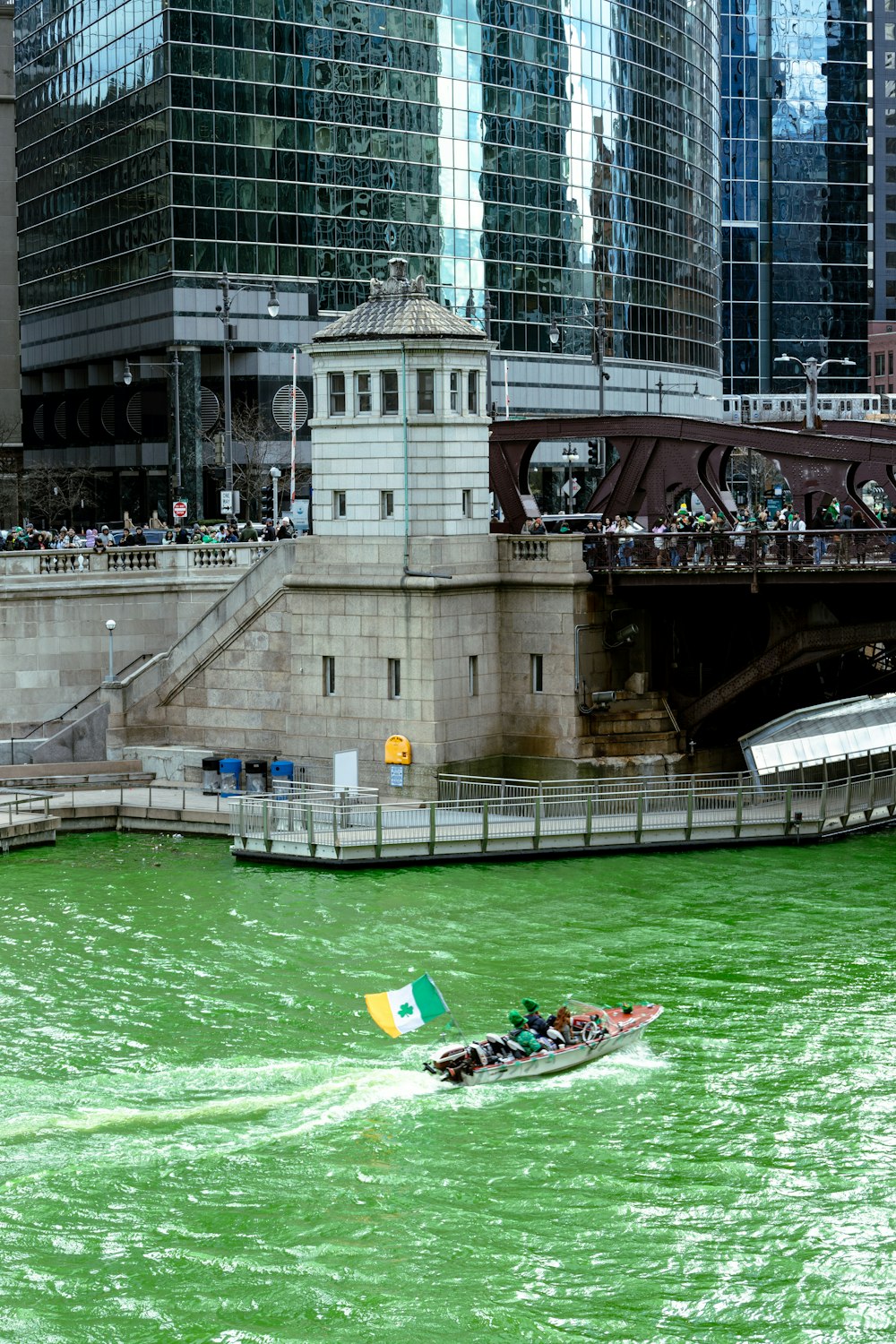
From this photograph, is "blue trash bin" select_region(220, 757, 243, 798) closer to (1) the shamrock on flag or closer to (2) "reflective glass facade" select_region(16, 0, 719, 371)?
(1) the shamrock on flag

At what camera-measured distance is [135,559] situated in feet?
206

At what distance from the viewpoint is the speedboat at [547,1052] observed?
34.1 metres

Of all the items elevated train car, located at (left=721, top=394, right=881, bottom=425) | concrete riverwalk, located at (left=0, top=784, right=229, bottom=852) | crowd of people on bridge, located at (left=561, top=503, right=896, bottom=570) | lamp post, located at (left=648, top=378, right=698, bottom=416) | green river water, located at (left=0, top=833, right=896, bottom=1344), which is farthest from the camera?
elevated train car, located at (left=721, top=394, right=881, bottom=425)

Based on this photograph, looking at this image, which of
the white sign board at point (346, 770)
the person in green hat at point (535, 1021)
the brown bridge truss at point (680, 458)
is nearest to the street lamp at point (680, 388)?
the brown bridge truss at point (680, 458)

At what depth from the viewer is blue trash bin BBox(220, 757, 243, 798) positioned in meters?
56.3

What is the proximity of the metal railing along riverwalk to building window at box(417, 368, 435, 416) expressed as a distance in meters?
10.6


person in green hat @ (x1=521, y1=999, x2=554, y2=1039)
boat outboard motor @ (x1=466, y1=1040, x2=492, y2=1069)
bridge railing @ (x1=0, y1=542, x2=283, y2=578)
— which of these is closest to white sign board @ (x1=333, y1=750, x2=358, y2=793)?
bridge railing @ (x1=0, y1=542, x2=283, y2=578)

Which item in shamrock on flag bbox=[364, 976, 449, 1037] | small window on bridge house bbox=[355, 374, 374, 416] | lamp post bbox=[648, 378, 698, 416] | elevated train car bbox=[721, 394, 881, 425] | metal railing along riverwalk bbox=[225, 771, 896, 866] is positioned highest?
elevated train car bbox=[721, 394, 881, 425]

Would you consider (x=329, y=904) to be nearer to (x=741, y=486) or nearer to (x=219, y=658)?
(x=219, y=658)

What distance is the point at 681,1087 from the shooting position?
3378 centimetres

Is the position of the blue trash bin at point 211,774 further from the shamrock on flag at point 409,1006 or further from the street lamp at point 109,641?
the shamrock on flag at point 409,1006

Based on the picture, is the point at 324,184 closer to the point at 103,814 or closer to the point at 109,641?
the point at 109,641

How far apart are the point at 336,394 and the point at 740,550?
1175 cm

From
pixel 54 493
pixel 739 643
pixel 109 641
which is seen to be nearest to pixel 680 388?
pixel 54 493
